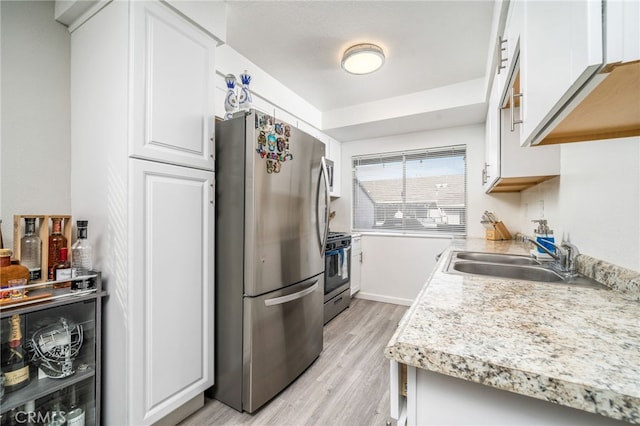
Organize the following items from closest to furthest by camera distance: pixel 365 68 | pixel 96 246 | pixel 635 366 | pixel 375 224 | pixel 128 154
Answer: pixel 635 366 < pixel 128 154 < pixel 96 246 < pixel 365 68 < pixel 375 224

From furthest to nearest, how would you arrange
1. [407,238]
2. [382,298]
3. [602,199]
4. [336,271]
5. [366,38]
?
1. [382,298]
2. [407,238]
3. [336,271]
4. [366,38]
5. [602,199]

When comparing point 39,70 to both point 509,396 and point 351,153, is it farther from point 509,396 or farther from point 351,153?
point 351,153

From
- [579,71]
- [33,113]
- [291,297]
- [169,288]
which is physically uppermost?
[33,113]

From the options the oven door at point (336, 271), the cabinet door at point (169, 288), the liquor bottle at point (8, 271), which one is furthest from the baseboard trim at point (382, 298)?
the liquor bottle at point (8, 271)

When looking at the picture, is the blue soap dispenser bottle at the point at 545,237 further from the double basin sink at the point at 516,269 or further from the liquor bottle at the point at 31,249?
the liquor bottle at the point at 31,249

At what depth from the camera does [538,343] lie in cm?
54

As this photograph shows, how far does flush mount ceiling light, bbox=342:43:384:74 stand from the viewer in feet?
6.76

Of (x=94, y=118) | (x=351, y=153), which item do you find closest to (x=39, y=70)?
(x=94, y=118)

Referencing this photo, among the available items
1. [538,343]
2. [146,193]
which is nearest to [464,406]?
[538,343]

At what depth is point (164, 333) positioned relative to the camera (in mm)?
1334

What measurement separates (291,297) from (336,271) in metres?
1.25

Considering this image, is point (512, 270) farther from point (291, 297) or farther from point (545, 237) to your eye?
point (291, 297)

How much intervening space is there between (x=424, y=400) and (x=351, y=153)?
3.60m

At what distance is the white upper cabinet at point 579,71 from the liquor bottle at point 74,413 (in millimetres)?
2053
